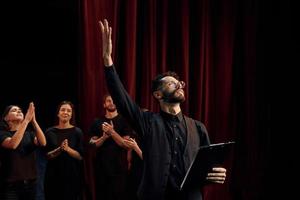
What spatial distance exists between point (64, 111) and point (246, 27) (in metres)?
2.44

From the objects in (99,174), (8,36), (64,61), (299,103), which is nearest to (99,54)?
(64,61)

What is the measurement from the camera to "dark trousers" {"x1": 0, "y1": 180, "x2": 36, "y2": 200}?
3.91 meters

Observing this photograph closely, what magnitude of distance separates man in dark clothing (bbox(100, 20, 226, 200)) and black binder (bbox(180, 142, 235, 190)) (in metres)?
0.08

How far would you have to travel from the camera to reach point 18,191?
12.9 feet

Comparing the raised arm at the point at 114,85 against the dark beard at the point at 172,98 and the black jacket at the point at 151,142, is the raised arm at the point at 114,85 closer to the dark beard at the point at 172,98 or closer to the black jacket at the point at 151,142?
the black jacket at the point at 151,142

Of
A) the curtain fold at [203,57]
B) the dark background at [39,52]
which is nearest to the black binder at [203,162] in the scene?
the curtain fold at [203,57]

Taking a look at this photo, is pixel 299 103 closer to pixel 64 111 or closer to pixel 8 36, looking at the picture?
pixel 64 111

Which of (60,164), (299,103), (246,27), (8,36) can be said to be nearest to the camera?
(60,164)

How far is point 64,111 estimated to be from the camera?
4.40 meters

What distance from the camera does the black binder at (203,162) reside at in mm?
2465

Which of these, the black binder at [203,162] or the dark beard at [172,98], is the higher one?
the dark beard at [172,98]

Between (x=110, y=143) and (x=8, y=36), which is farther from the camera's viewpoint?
(x=8, y=36)

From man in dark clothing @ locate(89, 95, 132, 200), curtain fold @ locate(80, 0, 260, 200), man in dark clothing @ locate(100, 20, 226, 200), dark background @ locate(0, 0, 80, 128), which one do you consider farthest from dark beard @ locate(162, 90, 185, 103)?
dark background @ locate(0, 0, 80, 128)

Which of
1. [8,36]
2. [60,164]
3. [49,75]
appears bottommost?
[60,164]
